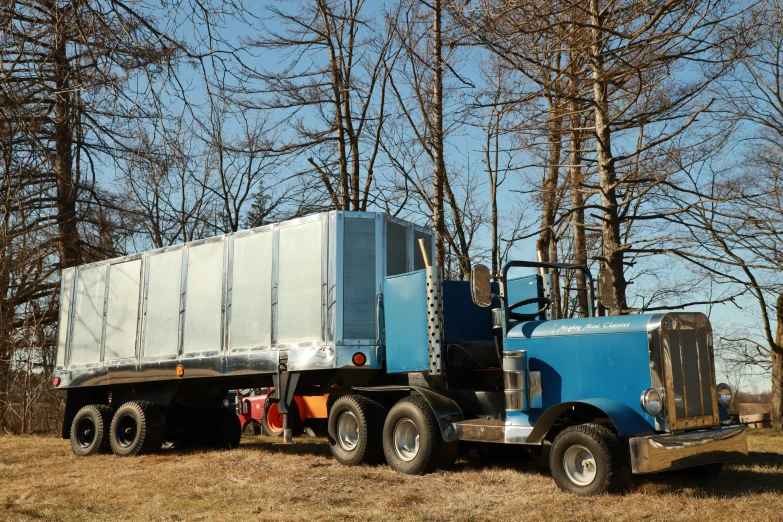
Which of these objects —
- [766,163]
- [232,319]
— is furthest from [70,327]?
[766,163]

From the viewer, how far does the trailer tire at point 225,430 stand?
530 inches

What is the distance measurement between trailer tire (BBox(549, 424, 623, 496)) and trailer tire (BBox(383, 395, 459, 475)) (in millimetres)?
1756

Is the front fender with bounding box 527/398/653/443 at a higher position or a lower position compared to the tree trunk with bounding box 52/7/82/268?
lower

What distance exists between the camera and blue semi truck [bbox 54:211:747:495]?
25.4 feet

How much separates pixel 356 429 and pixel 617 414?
3.89 m

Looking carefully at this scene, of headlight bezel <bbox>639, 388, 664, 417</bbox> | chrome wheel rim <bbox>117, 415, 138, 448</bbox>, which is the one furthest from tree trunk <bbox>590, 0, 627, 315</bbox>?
chrome wheel rim <bbox>117, 415, 138, 448</bbox>

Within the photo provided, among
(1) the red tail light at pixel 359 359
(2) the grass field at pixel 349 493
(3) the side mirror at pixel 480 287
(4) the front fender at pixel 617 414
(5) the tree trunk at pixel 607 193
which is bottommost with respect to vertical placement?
(2) the grass field at pixel 349 493

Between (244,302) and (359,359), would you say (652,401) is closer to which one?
(359,359)

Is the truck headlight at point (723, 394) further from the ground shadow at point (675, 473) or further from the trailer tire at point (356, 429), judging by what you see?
the trailer tire at point (356, 429)

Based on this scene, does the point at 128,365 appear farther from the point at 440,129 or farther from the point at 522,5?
the point at 440,129

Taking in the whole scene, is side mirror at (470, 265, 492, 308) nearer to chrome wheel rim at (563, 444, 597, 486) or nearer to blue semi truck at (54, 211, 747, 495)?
blue semi truck at (54, 211, 747, 495)

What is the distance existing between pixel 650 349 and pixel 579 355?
2.75ft

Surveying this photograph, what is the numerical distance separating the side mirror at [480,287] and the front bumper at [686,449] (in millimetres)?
2221

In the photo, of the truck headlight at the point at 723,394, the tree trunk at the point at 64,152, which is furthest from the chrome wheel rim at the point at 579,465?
the tree trunk at the point at 64,152
